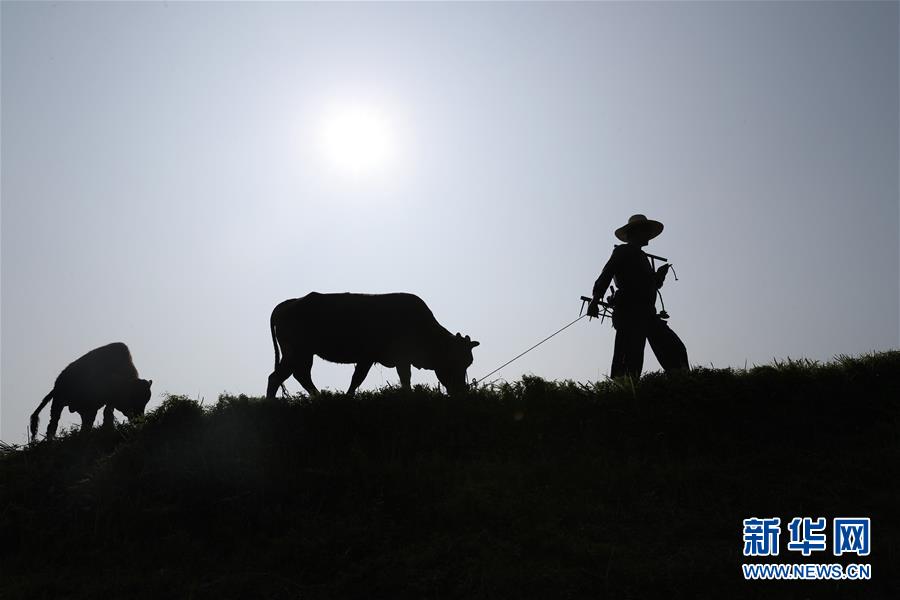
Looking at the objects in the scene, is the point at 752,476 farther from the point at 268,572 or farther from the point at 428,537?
the point at 268,572

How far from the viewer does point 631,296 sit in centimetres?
1093

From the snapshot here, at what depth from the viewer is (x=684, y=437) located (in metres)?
7.81

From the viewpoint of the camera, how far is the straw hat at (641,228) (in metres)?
11.5

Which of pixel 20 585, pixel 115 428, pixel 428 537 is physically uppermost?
pixel 115 428

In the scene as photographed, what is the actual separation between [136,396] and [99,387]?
0.87 metres

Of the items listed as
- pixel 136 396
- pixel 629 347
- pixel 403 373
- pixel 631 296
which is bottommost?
pixel 136 396

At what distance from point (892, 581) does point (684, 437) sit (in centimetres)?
279

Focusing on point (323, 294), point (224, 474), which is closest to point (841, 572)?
point (224, 474)
